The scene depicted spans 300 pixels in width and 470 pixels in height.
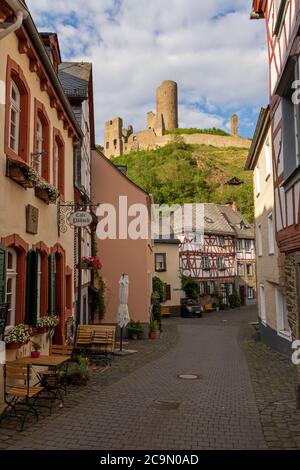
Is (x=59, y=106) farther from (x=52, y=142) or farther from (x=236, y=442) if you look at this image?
(x=236, y=442)

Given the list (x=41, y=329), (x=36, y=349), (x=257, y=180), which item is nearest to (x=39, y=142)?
(x=41, y=329)

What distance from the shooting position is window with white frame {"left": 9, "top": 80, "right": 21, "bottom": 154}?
779 cm

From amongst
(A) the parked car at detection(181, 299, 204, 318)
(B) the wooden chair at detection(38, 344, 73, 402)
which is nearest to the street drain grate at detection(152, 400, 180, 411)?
(B) the wooden chair at detection(38, 344, 73, 402)

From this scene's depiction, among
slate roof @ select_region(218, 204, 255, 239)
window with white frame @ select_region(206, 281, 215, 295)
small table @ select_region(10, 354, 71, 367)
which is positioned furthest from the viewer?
slate roof @ select_region(218, 204, 255, 239)

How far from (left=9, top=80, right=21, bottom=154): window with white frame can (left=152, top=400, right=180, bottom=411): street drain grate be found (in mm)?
5151

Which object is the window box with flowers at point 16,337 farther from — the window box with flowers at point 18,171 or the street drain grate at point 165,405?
the street drain grate at point 165,405

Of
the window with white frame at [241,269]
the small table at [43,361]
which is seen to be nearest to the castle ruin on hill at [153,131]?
the window with white frame at [241,269]

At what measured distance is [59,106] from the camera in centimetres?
1049

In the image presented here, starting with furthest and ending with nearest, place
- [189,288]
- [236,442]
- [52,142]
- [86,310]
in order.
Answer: [189,288]
[86,310]
[52,142]
[236,442]

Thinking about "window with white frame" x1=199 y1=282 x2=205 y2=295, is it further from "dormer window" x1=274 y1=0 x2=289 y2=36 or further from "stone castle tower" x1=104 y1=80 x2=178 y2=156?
"stone castle tower" x1=104 y1=80 x2=178 y2=156

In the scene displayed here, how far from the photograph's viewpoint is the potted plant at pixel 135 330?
1955cm

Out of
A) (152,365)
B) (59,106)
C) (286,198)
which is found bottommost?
(152,365)
